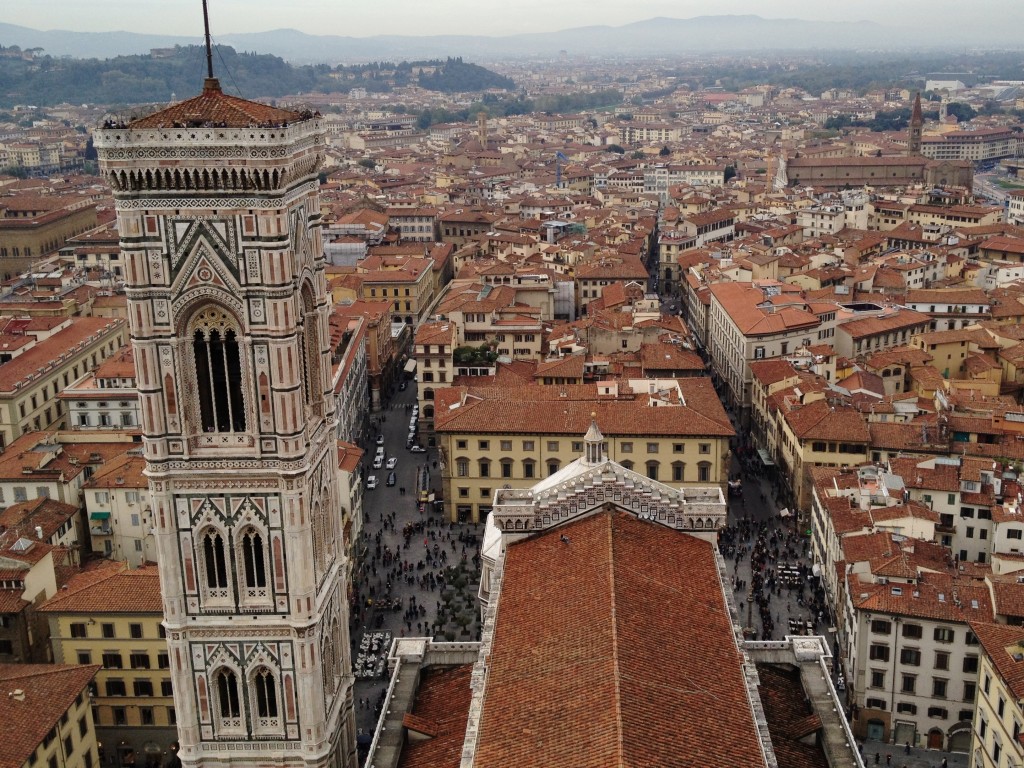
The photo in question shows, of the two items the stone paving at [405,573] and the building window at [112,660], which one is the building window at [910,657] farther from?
the building window at [112,660]

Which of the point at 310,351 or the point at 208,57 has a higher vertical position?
the point at 208,57

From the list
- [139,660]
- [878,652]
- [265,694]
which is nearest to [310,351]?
[265,694]

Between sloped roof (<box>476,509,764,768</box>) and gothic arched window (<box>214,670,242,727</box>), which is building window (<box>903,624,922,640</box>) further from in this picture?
gothic arched window (<box>214,670,242,727</box>)

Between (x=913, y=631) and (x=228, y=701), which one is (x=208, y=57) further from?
(x=913, y=631)

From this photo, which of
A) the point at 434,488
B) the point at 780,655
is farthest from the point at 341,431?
the point at 780,655

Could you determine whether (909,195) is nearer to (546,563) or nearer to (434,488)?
(434,488)
